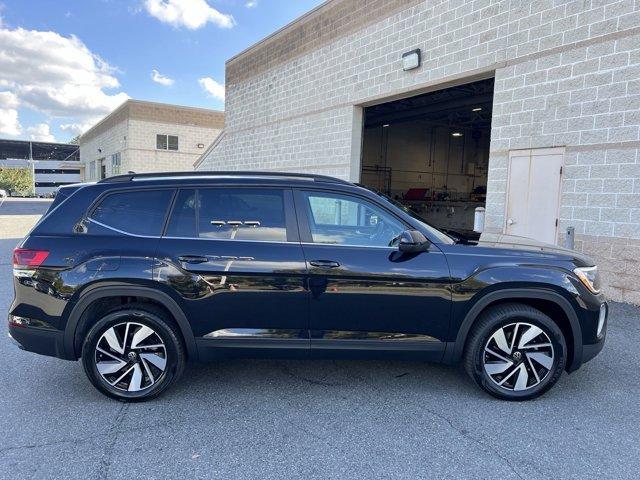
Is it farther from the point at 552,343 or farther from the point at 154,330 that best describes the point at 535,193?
the point at 154,330

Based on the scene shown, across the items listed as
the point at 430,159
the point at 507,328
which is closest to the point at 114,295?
the point at 507,328

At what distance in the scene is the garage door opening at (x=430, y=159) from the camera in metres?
19.2

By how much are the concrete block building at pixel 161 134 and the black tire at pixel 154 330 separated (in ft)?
101

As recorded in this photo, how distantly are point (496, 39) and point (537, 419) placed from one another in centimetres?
698

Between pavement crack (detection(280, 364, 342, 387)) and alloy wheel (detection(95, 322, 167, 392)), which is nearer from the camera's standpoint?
alloy wheel (detection(95, 322, 167, 392))

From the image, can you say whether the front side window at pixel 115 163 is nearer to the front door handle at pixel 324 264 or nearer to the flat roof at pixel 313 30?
the flat roof at pixel 313 30

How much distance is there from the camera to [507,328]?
362cm

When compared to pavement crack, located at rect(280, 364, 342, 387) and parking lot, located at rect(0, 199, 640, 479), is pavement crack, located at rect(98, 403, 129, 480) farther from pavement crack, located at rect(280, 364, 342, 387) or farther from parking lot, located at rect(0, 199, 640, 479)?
pavement crack, located at rect(280, 364, 342, 387)

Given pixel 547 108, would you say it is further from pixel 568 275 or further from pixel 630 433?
pixel 630 433

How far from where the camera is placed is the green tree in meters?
66.2

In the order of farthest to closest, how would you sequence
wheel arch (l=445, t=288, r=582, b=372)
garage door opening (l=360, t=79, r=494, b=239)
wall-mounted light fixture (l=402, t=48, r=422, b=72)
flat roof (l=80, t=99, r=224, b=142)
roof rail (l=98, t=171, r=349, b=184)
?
flat roof (l=80, t=99, r=224, b=142) < garage door opening (l=360, t=79, r=494, b=239) < wall-mounted light fixture (l=402, t=48, r=422, b=72) < roof rail (l=98, t=171, r=349, b=184) < wheel arch (l=445, t=288, r=582, b=372)

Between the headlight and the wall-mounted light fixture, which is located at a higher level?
the wall-mounted light fixture

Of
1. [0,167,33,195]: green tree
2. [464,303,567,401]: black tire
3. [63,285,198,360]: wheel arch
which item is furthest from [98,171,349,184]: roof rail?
[0,167,33,195]: green tree

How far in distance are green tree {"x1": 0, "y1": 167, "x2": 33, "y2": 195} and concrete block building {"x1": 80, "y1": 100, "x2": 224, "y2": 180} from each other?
1682 inches
